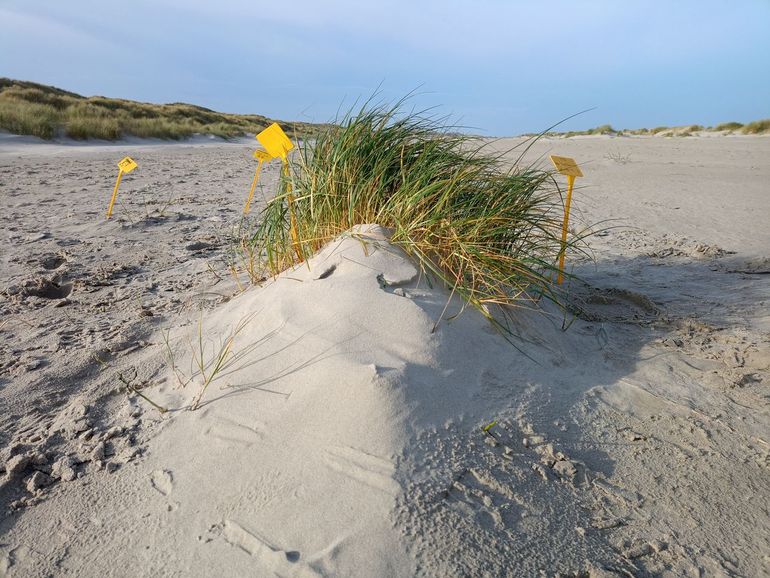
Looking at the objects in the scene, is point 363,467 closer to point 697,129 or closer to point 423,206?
point 423,206

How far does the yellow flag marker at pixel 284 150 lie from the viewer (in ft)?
10.1

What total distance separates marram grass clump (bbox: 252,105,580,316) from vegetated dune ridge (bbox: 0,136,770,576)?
15 cm

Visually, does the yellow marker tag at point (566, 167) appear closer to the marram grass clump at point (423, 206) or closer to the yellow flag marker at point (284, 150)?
the marram grass clump at point (423, 206)

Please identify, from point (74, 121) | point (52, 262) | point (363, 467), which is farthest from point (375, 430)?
point (74, 121)

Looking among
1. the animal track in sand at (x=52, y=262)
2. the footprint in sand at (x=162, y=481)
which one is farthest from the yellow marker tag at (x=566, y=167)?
the animal track in sand at (x=52, y=262)

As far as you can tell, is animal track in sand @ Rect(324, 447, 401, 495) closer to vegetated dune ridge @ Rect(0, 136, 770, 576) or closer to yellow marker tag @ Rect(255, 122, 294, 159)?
vegetated dune ridge @ Rect(0, 136, 770, 576)

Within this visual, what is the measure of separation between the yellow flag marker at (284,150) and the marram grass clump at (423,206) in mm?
16

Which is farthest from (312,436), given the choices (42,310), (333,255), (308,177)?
(42,310)

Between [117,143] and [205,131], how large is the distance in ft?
19.9

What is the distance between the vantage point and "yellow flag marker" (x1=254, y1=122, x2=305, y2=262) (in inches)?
121

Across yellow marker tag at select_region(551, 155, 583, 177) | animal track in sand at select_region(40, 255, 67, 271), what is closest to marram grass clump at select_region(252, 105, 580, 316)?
yellow marker tag at select_region(551, 155, 583, 177)

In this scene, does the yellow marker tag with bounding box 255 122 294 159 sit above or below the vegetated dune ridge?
above

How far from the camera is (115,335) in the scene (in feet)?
9.61

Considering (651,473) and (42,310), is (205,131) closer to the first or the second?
(42,310)
